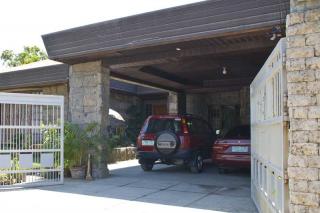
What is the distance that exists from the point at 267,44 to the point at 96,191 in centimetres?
509

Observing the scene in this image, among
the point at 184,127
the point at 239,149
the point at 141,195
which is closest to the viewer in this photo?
the point at 141,195

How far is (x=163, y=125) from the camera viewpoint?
1077 centimetres

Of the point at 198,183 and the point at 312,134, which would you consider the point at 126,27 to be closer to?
the point at 198,183

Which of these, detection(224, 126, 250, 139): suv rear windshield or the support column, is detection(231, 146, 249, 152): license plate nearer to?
detection(224, 126, 250, 139): suv rear windshield

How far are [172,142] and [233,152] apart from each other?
5.80ft

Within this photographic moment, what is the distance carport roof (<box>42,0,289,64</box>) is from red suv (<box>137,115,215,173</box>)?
2681mm

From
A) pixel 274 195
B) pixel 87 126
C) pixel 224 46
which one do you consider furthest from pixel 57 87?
pixel 274 195

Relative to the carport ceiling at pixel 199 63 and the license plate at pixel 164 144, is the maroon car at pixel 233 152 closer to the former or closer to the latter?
the license plate at pixel 164 144

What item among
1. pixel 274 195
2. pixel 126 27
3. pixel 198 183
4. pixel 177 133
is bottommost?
pixel 198 183

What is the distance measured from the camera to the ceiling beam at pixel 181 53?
26.2 feet

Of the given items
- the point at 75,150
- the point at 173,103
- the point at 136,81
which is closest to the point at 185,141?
the point at 75,150

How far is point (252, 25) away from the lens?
665 centimetres

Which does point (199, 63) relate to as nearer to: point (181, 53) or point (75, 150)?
point (181, 53)

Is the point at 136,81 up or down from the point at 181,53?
down
